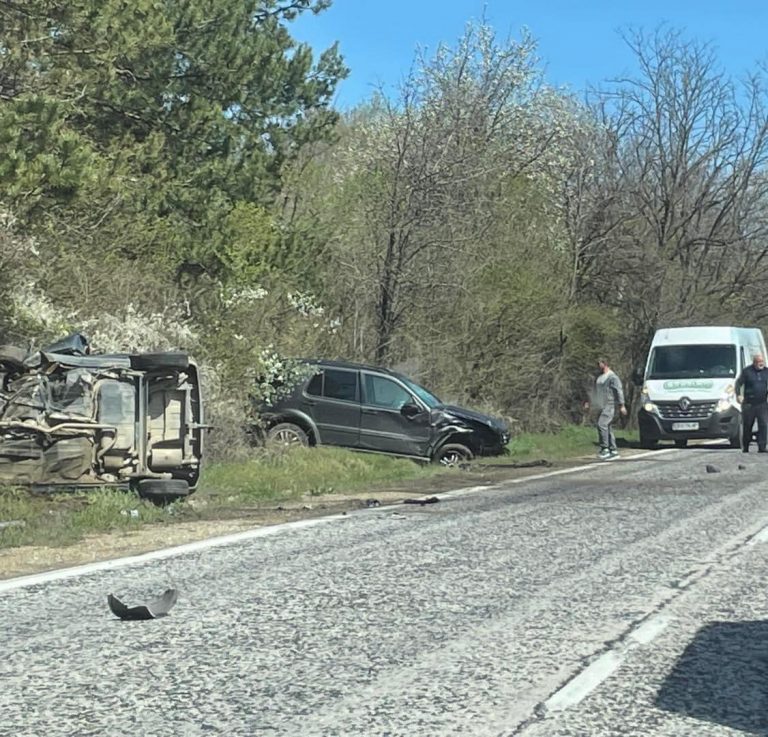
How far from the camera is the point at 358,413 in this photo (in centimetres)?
1853

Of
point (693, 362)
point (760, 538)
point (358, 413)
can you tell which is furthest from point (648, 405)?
point (760, 538)

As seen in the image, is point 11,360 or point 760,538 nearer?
point 760,538

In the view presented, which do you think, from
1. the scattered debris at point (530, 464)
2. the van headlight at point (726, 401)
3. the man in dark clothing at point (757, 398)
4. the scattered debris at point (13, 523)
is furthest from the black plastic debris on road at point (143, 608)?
the van headlight at point (726, 401)

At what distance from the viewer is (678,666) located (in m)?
5.78

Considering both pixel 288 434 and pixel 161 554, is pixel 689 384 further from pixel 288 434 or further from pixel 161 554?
pixel 161 554

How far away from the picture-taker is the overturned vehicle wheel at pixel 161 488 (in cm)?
1206

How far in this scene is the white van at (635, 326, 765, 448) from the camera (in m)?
25.2

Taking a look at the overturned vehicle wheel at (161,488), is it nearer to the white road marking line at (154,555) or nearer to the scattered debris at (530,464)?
the white road marking line at (154,555)

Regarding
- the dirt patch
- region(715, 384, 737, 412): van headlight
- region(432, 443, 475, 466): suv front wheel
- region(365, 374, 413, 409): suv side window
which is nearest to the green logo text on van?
region(715, 384, 737, 412): van headlight

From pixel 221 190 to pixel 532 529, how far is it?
1366 cm

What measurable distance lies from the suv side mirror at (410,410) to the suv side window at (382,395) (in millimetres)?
56

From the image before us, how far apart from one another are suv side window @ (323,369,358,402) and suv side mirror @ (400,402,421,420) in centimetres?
81

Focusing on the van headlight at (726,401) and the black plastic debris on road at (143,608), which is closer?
the black plastic debris on road at (143,608)

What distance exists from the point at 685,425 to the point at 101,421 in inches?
660
